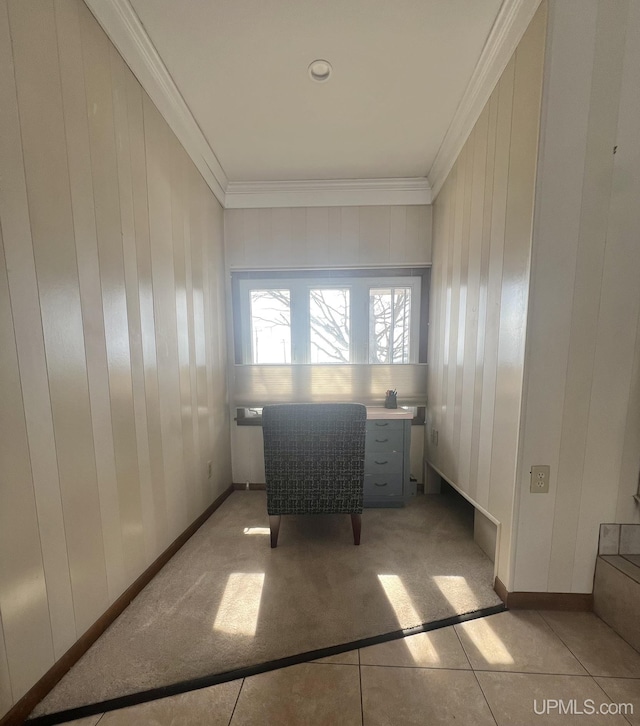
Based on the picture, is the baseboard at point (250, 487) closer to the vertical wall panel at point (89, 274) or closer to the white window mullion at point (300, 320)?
the white window mullion at point (300, 320)

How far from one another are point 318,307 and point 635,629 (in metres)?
2.56

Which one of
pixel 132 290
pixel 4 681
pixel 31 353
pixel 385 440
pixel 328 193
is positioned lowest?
pixel 4 681

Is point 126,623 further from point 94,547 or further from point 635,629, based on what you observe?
point 635,629

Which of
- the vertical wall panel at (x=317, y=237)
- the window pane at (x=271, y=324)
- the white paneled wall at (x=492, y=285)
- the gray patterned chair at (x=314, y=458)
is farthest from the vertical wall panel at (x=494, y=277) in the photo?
the window pane at (x=271, y=324)

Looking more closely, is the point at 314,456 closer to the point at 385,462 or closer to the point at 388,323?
the point at 385,462

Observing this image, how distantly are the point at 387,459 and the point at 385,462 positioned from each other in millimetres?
30

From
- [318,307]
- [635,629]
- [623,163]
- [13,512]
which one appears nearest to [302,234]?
[318,307]

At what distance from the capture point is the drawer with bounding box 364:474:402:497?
2312 millimetres

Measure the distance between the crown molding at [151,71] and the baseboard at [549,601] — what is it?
3.09m

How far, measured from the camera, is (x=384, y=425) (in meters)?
2.29

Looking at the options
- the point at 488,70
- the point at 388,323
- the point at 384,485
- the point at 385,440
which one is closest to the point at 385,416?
the point at 385,440

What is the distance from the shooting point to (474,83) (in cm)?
155

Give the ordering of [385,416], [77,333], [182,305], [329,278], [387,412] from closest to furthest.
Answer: [77,333]
[182,305]
[385,416]
[387,412]
[329,278]

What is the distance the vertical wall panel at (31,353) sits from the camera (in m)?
0.87
